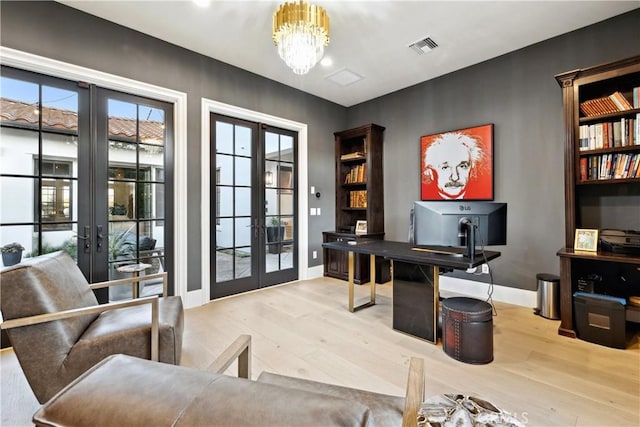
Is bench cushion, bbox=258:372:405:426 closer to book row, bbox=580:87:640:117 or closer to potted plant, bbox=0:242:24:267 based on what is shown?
potted plant, bbox=0:242:24:267

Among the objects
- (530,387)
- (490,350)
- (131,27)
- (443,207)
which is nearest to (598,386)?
(530,387)

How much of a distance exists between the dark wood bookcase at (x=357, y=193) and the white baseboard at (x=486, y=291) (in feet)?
3.17

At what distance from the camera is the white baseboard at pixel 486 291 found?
10.8 ft

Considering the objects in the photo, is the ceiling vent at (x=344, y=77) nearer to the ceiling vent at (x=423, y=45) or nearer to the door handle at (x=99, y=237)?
the ceiling vent at (x=423, y=45)

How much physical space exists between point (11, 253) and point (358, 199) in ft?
13.6

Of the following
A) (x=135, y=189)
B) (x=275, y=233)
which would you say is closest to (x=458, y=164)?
(x=275, y=233)

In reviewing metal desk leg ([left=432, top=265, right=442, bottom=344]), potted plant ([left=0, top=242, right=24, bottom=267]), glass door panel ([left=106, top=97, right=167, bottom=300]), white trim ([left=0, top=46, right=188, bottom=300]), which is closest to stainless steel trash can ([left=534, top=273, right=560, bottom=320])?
metal desk leg ([left=432, top=265, right=442, bottom=344])

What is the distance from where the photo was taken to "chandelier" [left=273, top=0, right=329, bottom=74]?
7.34 feet

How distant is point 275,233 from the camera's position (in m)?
4.32

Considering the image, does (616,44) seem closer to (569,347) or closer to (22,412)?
(569,347)

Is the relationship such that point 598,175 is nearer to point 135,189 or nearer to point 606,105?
point 606,105

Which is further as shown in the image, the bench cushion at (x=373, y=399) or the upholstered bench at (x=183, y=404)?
the bench cushion at (x=373, y=399)

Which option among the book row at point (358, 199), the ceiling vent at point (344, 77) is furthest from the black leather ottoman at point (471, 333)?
the ceiling vent at point (344, 77)

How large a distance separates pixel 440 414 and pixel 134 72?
3795mm
